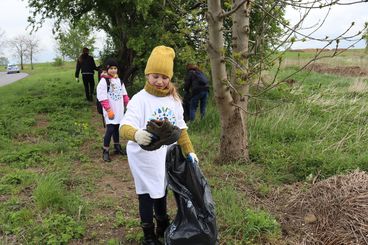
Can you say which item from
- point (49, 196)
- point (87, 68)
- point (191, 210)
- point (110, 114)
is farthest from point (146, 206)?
point (87, 68)

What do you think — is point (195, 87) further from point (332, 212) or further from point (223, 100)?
point (332, 212)

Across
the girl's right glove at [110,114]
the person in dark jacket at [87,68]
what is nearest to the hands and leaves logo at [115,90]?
the girl's right glove at [110,114]

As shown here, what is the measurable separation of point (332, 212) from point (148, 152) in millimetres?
2030

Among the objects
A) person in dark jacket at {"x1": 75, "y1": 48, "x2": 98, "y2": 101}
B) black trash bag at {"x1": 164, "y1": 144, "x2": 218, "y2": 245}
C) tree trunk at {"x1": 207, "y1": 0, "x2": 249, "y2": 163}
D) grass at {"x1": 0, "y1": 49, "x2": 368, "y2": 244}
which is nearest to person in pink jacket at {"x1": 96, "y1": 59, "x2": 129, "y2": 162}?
grass at {"x1": 0, "y1": 49, "x2": 368, "y2": 244}

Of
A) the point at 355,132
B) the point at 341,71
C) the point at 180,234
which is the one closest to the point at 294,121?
the point at 355,132

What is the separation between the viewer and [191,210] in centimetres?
292

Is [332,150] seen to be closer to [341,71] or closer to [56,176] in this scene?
[56,176]

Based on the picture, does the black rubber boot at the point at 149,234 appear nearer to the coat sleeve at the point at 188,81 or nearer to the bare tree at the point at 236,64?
the bare tree at the point at 236,64

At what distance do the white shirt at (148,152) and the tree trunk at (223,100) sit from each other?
1770 millimetres

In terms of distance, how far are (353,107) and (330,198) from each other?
5.06 m

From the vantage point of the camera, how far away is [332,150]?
579cm

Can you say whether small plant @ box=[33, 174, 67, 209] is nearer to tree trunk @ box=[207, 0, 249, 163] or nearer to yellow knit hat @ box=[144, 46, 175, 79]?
yellow knit hat @ box=[144, 46, 175, 79]

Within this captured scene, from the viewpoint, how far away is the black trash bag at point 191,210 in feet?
9.52

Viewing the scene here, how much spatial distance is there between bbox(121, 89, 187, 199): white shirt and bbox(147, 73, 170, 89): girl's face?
9 centimetres
